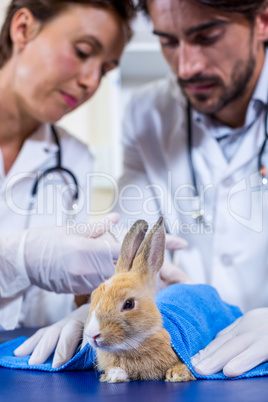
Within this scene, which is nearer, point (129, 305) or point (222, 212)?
point (129, 305)

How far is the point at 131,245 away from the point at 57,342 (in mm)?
216

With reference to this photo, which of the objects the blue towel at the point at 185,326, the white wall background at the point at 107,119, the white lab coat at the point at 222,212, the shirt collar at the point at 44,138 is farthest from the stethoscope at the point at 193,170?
the white wall background at the point at 107,119

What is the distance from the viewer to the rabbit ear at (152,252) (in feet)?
1.77

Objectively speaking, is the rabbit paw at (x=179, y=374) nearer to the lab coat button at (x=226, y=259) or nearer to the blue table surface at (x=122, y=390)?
the blue table surface at (x=122, y=390)

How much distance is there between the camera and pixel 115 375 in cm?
53

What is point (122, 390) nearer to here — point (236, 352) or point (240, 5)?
point (236, 352)

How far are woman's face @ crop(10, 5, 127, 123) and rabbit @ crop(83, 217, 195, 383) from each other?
661 mm

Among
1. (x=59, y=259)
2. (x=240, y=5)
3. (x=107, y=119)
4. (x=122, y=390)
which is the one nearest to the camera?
(x=122, y=390)

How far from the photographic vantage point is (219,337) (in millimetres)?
630

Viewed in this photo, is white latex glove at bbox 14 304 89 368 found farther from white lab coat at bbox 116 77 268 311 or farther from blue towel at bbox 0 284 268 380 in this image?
white lab coat at bbox 116 77 268 311

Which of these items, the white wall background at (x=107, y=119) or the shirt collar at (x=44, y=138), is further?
the white wall background at (x=107, y=119)

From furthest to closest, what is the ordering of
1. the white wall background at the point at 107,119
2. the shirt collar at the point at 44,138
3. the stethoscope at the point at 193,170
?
the white wall background at the point at 107,119 < the shirt collar at the point at 44,138 < the stethoscope at the point at 193,170

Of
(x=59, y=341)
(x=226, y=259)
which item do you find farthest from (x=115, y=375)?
(x=226, y=259)

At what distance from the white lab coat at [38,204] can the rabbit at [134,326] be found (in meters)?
0.45
